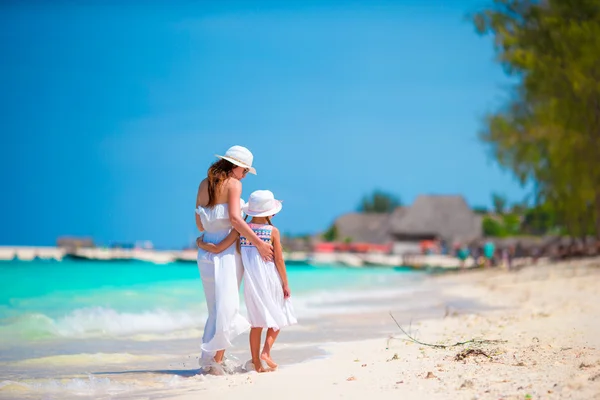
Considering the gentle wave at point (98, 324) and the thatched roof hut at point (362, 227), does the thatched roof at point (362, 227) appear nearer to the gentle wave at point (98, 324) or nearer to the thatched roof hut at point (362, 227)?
the thatched roof hut at point (362, 227)

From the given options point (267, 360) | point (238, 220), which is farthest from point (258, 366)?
point (238, 220)

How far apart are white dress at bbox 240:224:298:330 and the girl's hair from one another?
38 cm

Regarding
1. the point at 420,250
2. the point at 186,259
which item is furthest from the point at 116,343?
the point at 420,250

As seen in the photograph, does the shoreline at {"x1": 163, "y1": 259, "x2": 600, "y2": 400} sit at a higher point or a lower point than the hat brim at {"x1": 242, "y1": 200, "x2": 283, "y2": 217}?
lower

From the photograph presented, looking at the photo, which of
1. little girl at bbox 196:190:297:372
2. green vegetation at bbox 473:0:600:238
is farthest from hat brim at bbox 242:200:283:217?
green vegetation at bbox 473:0:600:238

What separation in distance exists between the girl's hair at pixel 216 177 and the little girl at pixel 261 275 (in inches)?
11.0

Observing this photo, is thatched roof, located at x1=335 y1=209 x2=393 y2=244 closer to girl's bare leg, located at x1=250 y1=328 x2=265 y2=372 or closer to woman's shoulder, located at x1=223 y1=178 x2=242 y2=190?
girl's bare leg, located at x1=250 y1=328 x2=265 y2=372

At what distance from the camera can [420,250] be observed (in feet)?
232

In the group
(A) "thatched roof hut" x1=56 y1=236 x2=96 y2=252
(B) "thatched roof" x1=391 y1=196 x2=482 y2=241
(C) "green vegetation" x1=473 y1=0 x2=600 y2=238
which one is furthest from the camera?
(A) "thatched roof hut" x1=56 y1=236 x2=96 y2=252

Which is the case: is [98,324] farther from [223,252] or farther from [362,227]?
[362,227]

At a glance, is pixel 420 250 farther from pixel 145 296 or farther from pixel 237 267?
pixel 237 267

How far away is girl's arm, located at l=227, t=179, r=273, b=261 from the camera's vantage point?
19.5 ft

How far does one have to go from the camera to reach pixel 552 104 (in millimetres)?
22250

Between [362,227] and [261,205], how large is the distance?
8316cm
